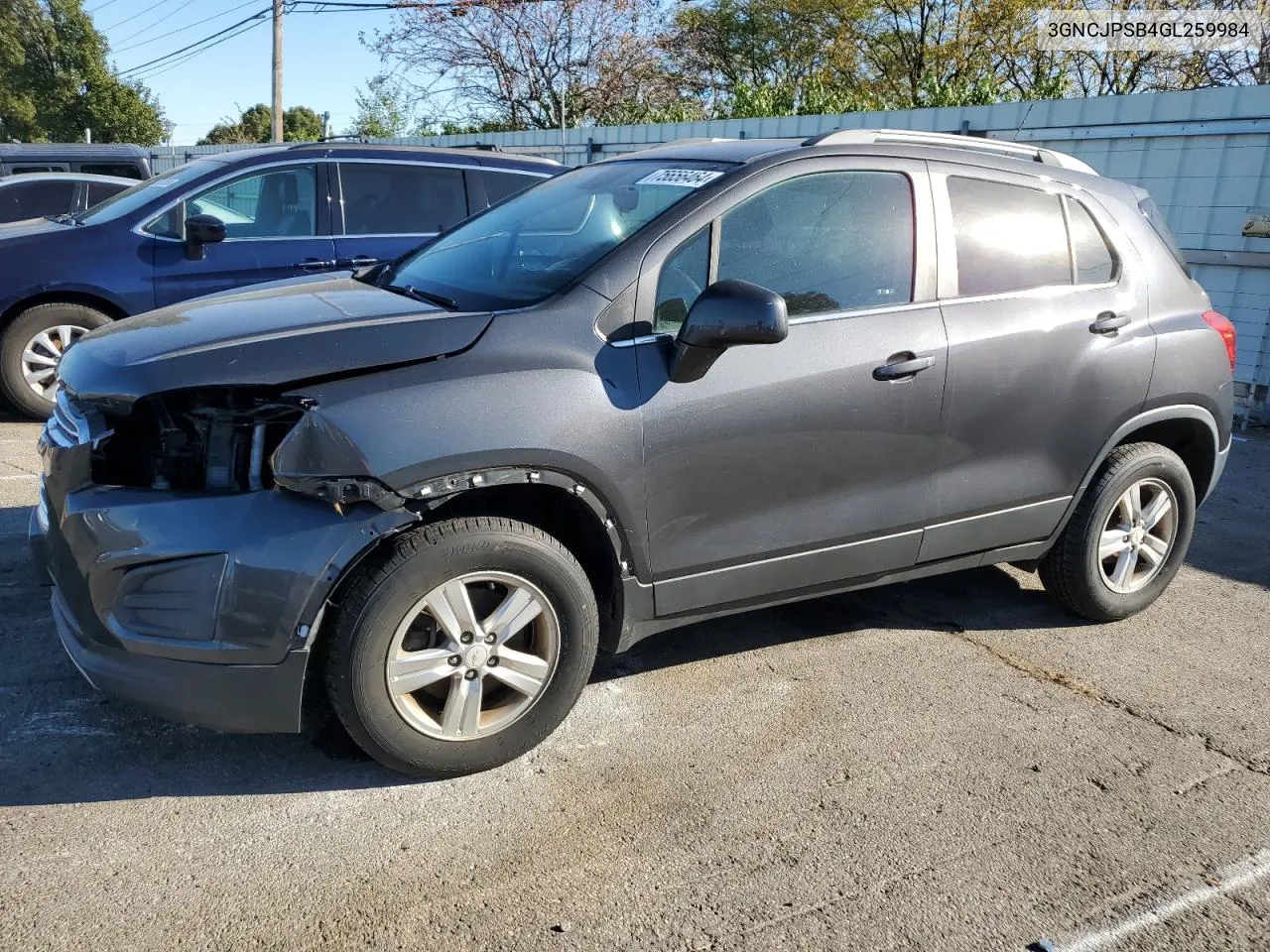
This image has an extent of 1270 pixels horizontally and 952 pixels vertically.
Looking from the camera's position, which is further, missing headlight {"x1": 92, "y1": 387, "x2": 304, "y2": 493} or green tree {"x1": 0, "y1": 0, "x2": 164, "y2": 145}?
green tree {"x1": 0, "y1": 0, "x2": 164, "y2": 145}

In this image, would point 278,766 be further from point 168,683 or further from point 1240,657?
point 1240,657

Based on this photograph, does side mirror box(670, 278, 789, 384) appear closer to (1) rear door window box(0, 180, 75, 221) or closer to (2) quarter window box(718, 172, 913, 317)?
(2) quarter window box(718, 172, 913, 317)

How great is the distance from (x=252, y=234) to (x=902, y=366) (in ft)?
16.8

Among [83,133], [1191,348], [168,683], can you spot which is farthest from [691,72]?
[168,683]

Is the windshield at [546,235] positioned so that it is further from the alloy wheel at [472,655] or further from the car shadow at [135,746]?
the car shadow at [135,746]

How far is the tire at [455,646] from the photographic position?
9.43 ft

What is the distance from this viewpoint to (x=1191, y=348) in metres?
4.37

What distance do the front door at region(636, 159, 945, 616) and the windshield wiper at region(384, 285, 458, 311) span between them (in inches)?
25.0

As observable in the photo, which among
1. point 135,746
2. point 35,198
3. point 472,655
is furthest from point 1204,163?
point 35,198

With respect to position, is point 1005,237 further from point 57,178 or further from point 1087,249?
point 57,178

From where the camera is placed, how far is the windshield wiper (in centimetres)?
343

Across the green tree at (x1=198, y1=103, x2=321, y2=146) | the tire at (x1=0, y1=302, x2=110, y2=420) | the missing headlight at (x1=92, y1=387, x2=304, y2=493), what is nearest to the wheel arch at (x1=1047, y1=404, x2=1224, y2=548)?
the missing headlight at (x1=92, y1=387, x2=304, y2=493)

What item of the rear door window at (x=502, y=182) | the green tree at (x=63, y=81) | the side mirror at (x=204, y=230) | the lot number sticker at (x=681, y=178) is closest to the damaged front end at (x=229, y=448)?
the lot number sticker at (x=681, y=178)

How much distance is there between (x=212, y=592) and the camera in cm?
277
